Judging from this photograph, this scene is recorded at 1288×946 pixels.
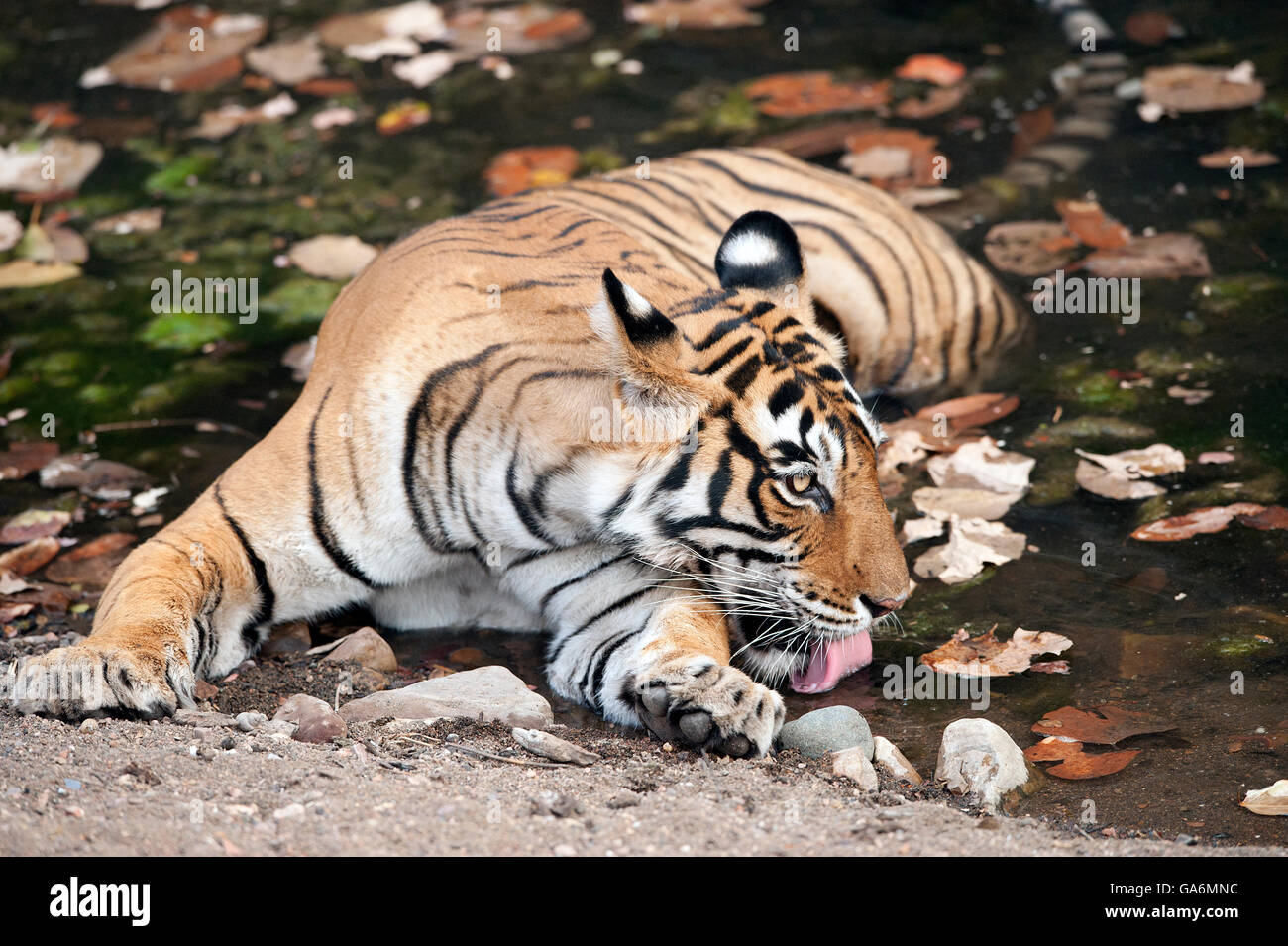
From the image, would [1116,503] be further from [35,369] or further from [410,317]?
[35,369]

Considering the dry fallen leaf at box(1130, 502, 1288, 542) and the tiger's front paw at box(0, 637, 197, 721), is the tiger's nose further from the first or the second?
the tiger's front paw at box(0, 637, 197, 721)

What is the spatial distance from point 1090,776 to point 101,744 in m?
2.06

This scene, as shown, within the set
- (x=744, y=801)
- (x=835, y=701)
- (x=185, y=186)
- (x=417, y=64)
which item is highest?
(x=417, y=64)

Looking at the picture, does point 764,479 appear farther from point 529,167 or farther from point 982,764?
point 529,167

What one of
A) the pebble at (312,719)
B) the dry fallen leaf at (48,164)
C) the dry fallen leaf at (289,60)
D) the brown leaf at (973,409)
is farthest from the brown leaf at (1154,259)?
the dry fallen leaf at (48,164)

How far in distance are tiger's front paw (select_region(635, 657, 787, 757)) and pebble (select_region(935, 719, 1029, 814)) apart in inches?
14.7

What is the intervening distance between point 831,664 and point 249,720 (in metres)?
1.39

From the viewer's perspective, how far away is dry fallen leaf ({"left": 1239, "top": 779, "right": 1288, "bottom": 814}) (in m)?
2.71

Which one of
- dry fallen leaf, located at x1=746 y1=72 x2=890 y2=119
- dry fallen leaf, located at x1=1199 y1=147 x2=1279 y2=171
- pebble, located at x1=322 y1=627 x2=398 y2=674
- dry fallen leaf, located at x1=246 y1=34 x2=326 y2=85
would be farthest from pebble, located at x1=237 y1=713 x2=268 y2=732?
dry fallen leaf, located at x1=246 y1=34 x2=326 y2=85

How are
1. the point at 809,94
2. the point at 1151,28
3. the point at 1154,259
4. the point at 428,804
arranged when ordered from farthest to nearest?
the point at 1151,28
the point at 809,94
the point at 1154,259
the point at 428,804

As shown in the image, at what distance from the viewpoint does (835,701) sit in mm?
3289

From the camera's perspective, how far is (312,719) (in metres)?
2.90

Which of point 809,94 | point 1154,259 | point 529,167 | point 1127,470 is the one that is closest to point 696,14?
point 809,94

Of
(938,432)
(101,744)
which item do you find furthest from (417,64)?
(101,744)
